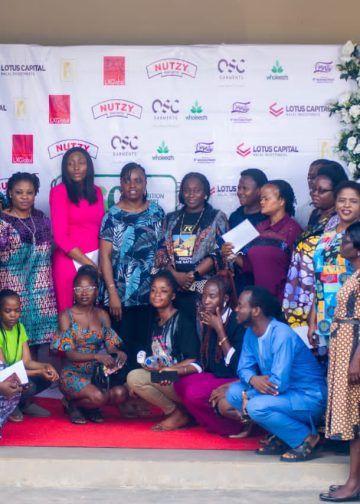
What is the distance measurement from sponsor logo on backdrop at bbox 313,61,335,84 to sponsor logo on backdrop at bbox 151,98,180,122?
43.7 inches

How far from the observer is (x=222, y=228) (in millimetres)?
8094

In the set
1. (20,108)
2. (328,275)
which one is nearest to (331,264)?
(328,275)

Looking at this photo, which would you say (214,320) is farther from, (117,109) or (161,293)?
(117,109)

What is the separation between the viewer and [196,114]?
8.68 meters

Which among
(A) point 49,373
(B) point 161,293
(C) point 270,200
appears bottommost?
(A) point 49,373

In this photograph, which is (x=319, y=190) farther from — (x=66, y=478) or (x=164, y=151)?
(x=66, y=478)

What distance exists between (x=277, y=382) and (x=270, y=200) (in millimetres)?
1538

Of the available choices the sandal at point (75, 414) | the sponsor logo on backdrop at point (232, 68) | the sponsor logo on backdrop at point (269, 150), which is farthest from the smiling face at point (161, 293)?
the sponsor logo on backdrop at point (232, 68)

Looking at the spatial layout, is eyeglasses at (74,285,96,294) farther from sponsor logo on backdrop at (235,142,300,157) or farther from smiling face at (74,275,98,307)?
sponsor logo on backdrop at (235,142,300,157)

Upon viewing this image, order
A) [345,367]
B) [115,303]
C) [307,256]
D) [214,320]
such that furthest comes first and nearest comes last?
[115,303], [214,320], [307,256], [345,367]

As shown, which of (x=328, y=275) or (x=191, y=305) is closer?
(x=328, y=275)

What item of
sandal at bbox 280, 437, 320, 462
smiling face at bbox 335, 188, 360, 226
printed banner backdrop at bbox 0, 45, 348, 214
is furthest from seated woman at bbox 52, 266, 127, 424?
smiling face at bbox 335, 188, 360, 226

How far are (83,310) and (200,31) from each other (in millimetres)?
2494

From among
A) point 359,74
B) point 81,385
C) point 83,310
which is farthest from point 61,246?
point 359,74
